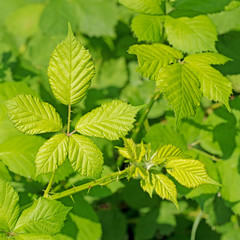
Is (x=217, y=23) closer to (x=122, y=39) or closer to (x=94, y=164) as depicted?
(x=122, y=39)

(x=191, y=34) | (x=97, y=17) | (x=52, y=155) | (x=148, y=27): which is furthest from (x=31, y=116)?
(x=97, y=17)

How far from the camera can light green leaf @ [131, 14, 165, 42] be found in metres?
1.59

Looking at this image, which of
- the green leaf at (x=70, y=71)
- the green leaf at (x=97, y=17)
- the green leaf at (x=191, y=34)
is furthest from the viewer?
the green leaf at (x=97, y=17)

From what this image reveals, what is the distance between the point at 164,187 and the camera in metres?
1.22

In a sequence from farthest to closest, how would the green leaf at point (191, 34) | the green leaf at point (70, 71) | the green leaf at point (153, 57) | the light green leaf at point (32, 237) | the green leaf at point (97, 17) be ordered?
the green leaf at point (97, 17) → the green leaf at point (191, 34) → the green leaf at point (153, 57) → the green leaf at point (70, 71) → the light green leaf at point (32, 237)

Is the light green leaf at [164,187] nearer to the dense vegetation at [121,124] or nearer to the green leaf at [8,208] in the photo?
the dense vegetation at [121,124]

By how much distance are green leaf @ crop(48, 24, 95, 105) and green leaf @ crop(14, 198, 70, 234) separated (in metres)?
0.41

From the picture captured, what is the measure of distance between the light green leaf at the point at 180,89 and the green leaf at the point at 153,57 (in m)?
→ 0.05

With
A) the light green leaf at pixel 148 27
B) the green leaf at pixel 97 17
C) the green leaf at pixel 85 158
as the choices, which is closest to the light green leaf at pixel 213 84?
the light green leaf at pixel 148 27

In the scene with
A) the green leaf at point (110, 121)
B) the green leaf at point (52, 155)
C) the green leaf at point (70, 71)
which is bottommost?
the green leaf at point (52, 155)

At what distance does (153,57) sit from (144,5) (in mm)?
356

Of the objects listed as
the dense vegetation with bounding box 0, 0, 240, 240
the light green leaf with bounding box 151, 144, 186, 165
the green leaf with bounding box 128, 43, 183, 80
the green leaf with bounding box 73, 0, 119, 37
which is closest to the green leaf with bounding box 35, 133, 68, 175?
the dense vegetation with bounding box 0, 0, 240, 240

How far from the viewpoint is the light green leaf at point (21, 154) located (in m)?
1.59

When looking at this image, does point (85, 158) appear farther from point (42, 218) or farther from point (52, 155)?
point (42, 218)
